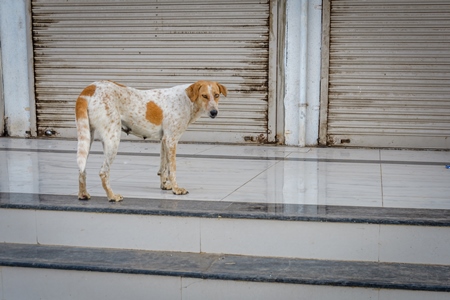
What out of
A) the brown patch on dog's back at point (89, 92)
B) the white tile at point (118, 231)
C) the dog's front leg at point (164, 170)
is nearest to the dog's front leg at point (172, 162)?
the dog's front leg at point (164, 170)

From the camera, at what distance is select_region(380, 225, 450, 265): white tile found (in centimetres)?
356

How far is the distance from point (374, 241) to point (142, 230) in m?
1.51

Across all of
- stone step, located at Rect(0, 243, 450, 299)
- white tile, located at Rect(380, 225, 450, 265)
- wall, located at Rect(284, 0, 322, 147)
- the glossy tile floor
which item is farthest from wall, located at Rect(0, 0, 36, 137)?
white tile, located at Rect(380, 225, 450, 265)

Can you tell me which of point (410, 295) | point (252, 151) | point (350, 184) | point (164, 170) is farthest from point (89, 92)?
point (252, 151)

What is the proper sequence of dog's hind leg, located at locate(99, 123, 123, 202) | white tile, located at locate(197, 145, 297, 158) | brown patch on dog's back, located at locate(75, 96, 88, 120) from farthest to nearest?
white tile, located at locate(197, 145, 297, 158) < dog's hind leg, located at locate(99, 123, 123, 202) < brown patch on dog's back, located at locate(75, 96, 88, 120)

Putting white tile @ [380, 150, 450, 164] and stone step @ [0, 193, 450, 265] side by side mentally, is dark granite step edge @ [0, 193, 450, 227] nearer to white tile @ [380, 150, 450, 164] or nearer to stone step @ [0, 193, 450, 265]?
stone step @ [0, 193, 450, 265]

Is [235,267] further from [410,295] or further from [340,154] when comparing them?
[340,154]

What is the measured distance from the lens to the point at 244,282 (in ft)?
11.1

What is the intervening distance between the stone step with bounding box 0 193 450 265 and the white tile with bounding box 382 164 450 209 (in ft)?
0.98

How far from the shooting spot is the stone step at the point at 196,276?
3.29 m

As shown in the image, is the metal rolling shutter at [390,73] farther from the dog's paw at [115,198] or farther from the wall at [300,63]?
the dog's paw at [115,198]

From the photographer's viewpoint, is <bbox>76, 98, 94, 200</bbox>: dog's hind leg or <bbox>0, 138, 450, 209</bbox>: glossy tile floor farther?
A: <bbox>0, 138, 450, 209</bbox>: glossy tile floor

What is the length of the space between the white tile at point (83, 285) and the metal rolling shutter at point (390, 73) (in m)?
4.39

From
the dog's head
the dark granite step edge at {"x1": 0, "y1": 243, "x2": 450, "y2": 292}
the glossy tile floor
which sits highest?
the dog's head
